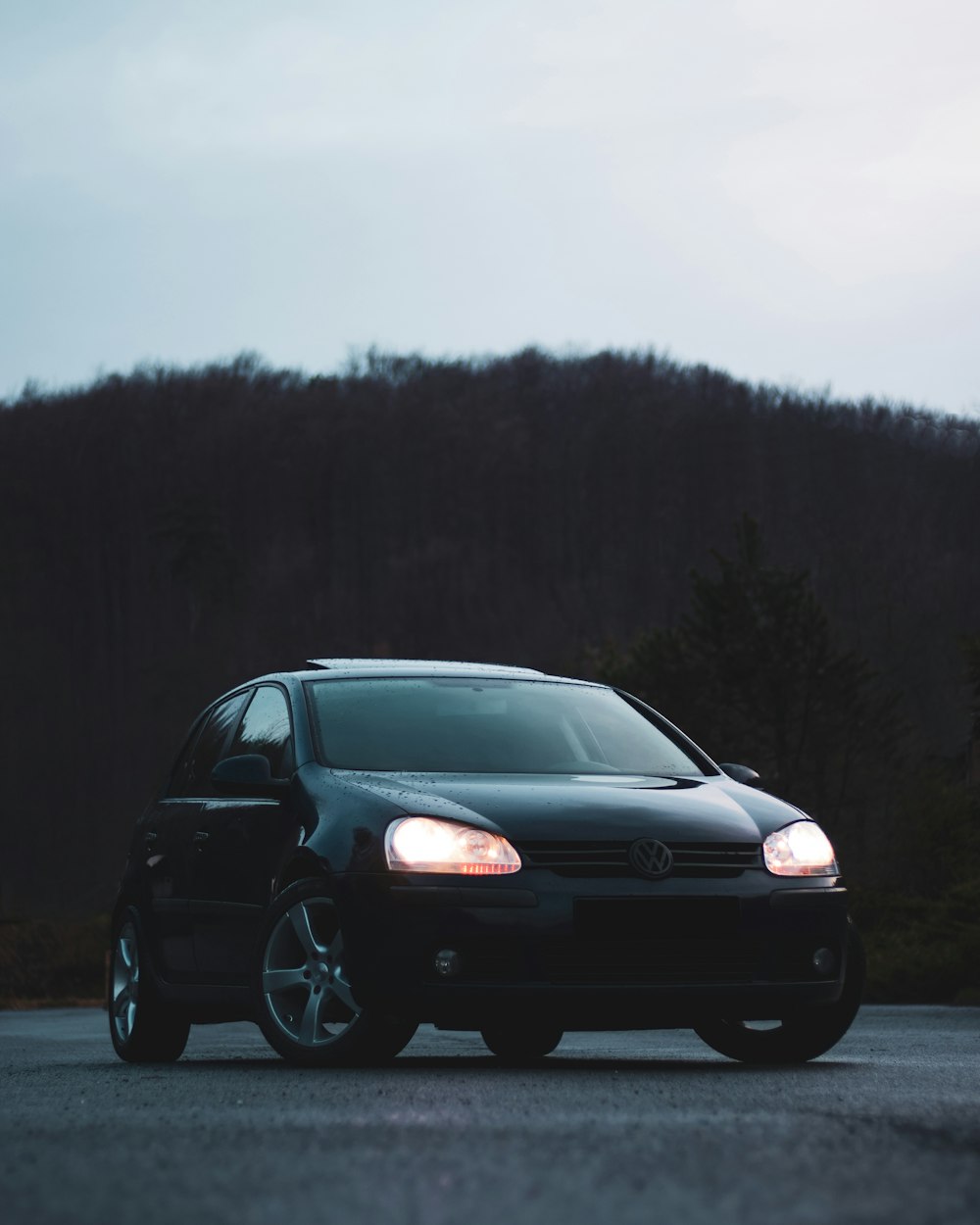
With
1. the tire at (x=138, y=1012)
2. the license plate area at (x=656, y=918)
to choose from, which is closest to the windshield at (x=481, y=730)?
the license plate area at (x=656, y=918)

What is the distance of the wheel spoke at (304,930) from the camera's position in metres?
7.70

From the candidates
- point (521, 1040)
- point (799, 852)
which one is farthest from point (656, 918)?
point (521, 1040)

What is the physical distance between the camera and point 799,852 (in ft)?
26.6

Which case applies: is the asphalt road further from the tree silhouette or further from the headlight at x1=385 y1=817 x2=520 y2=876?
the tree silhouette

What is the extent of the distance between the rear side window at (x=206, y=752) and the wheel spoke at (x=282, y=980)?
5.21ft

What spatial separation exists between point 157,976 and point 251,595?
11752 centimetres

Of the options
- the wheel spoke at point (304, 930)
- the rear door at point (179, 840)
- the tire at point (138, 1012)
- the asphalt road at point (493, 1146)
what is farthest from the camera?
the tire at point (138, 1012)

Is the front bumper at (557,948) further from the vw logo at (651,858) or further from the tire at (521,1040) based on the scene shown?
the tire at (521,1040)

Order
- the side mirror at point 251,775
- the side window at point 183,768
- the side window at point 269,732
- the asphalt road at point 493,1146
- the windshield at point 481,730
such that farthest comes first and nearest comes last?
the side window at point 183,768, the side window at point 269,732, the windshield at point 481,730, the side mirror at point 251,775, the asphalt road at point 493,1146

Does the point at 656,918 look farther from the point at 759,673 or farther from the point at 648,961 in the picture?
the point at 759,673

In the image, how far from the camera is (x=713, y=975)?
771cm

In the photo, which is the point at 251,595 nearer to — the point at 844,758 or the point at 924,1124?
the point at 844,758

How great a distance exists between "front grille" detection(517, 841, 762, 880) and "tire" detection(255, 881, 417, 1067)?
0.74 meters

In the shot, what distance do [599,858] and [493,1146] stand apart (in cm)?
311
